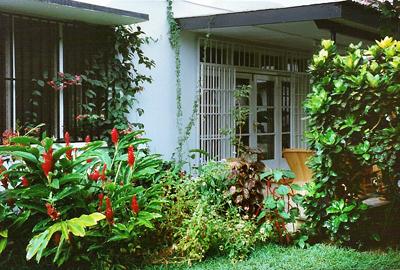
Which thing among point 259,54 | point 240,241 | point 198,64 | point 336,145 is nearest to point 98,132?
point 198,64

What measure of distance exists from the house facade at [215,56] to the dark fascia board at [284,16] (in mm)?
15

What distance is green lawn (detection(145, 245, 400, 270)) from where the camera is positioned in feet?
19.1

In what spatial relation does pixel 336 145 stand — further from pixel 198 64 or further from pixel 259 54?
pixel 259 54

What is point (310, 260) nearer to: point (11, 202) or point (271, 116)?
point (11, 202)

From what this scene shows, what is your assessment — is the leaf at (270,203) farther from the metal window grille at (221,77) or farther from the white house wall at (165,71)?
the metal window grille at (221,77)

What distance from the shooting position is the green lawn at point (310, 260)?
5832mm

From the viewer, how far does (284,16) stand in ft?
28.5

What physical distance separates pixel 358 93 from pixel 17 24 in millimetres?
4706

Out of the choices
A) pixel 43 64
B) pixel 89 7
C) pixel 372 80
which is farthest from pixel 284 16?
pixel 43 64

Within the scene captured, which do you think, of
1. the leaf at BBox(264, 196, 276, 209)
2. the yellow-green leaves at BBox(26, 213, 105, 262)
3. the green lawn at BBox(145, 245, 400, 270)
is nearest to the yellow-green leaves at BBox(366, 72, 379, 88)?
the leaf at BBox(264, 196, 276, 209)

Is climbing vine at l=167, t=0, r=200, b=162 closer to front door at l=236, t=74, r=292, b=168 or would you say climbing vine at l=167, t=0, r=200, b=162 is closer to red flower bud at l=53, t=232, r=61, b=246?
front door at l=236, t=74, r=292, b=168

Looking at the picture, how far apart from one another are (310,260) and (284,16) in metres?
4.20

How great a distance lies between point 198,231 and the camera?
6.01m

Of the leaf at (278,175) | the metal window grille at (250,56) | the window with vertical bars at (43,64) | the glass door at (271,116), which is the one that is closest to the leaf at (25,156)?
the window with vertical bars at (43,64)
